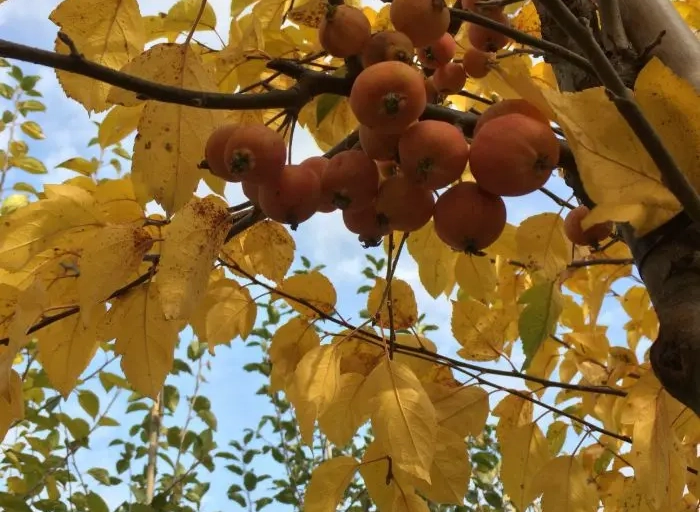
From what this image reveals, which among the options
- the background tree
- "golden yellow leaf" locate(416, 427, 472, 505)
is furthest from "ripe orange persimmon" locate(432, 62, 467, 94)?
"golden yellow leaf" locate(416, 427, 472, 505)

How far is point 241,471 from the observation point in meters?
4.28

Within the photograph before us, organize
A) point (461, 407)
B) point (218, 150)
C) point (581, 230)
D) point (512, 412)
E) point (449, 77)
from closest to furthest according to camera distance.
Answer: point (218, 150), point (581, 230), point (449, 77), point (461, 407), point (512, 412)

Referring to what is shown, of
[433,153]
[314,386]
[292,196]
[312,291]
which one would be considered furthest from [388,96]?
[312,291]

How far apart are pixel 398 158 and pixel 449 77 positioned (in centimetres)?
36

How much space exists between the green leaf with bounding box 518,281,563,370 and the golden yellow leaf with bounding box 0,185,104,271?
72 cm

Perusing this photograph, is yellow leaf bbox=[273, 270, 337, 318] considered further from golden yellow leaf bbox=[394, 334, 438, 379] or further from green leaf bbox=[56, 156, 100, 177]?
green leaf bbox=[56, 156, 100, 177]

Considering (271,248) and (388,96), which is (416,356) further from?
(388,96)

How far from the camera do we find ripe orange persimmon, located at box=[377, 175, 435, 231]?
867 mm

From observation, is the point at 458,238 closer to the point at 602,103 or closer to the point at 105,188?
the point at 602,103

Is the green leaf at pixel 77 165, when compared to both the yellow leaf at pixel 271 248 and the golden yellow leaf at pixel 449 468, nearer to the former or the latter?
the yellow leaf at pixel 271 248

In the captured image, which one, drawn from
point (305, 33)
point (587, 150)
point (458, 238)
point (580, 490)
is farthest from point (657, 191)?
point (305, 33)

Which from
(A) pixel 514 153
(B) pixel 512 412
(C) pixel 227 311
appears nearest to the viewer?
(A) pixel 514 153

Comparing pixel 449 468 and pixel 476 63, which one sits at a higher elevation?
pixel 476 63

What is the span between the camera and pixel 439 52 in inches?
44.7
